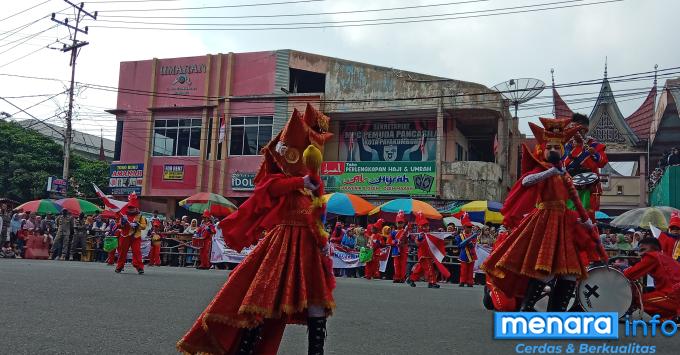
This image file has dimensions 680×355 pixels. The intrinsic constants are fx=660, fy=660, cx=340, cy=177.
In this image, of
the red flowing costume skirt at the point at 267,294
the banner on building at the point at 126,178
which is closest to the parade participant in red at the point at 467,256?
the red flowing costume skirt at the point at 267,294

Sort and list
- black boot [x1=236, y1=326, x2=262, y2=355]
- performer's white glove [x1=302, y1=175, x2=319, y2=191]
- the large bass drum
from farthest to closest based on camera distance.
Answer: the large bass drum → performer's white glove [x1=302, y1=175, x2=319, y2=191] → black boot [x1=236, y1=326, x2=262, y2=355]

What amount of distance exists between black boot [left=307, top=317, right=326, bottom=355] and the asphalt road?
1224mm

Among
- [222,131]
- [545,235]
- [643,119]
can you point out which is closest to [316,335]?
[545,235]

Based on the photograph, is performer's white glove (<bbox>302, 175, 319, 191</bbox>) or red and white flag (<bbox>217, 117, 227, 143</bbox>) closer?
performer's white glove (<bbox>302, 175, 319, 191</bbox>)

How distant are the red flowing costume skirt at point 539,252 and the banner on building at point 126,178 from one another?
102 ft

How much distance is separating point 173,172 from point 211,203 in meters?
11.8

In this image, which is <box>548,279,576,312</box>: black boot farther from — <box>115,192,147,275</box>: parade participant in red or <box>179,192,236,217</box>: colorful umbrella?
<box>179,192,236,217</box>: colorful umbrella

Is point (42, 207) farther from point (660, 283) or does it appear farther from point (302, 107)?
point (660, 283)

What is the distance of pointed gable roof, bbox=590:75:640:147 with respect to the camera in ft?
136

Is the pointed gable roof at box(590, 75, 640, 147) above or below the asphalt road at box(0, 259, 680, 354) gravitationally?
above

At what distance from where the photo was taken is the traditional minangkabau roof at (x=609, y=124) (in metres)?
41.5

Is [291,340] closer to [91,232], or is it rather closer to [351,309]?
[351,309]

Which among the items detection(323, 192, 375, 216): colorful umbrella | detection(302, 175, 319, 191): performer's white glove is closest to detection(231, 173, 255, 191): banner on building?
detection(323, 192, 375, 216): colorful umbrella

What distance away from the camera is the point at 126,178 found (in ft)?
117
